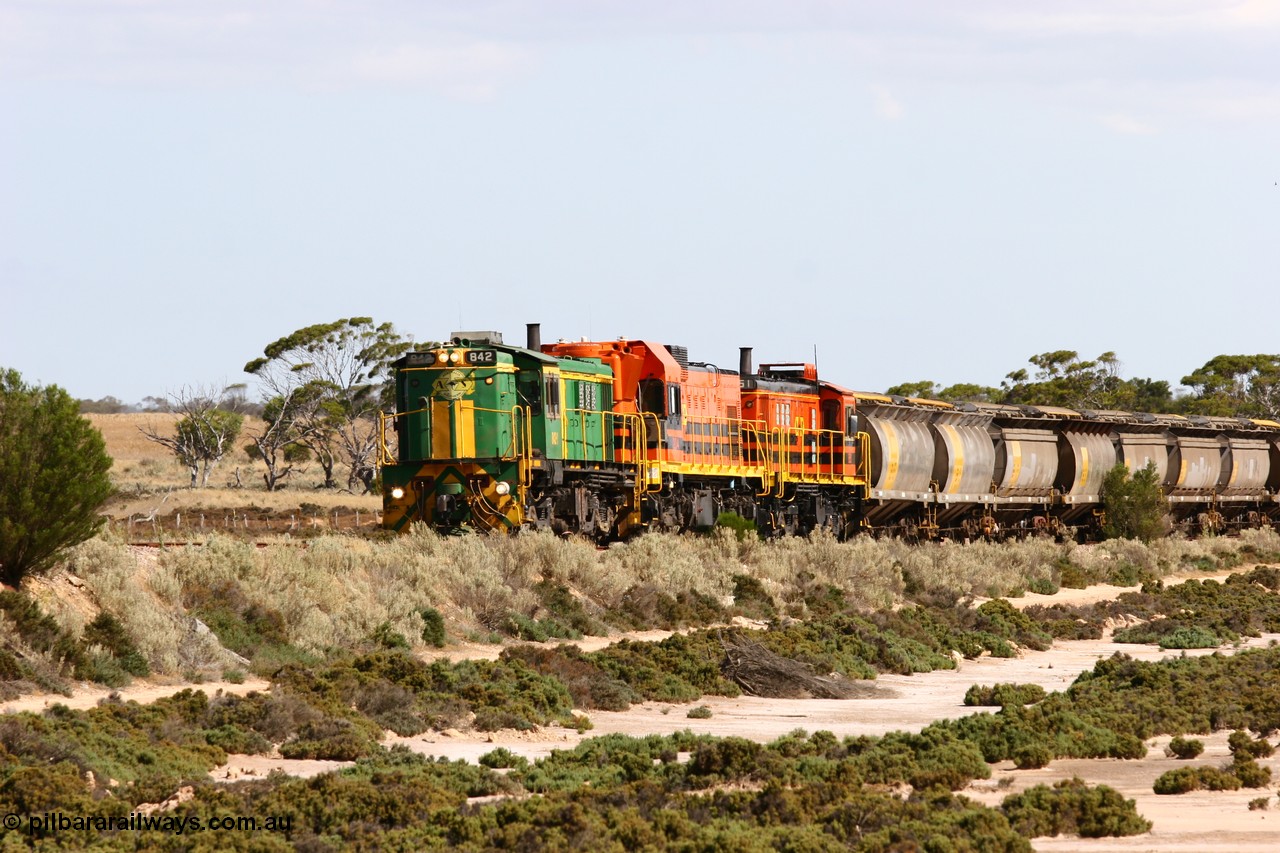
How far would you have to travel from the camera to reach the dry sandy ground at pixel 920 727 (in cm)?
1160

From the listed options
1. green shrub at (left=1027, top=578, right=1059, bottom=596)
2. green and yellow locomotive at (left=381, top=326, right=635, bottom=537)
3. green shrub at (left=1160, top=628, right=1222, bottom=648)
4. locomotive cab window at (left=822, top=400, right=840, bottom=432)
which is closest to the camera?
green shrub at (left=1160, top=628, right=1222, bottom=648)

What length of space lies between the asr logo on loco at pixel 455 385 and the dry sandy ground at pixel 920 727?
214 inches

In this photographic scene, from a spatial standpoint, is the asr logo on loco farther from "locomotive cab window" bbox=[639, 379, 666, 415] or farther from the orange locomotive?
"locomotive cab window" bbox=[639, 379, 666, 415]

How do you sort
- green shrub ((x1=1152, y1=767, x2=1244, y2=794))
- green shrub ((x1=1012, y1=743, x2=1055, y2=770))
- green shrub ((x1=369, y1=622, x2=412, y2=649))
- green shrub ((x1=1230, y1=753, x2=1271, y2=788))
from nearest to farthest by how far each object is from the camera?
green shrub ((x1=1152, y1=767, x2=1244, y2=794)), green shrub ((x1=1230, y1=753, x2=1271, y2=788)), green shrub ((x1=1012, y1=743, x2=1055, y2=770)), green shrub ((x1=369, y1=622, x2=412, y2=649))

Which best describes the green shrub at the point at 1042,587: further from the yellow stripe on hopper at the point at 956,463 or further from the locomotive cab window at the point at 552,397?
the locomotive cab window at the point at 552,397

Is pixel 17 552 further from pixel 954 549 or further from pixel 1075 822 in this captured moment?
pixel 954 549

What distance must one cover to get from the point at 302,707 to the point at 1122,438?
37.4 meters

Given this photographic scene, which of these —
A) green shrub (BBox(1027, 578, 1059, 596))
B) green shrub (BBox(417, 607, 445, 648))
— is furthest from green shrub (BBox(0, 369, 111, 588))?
green shrub (BBox(1027, 578, 1059, 596))

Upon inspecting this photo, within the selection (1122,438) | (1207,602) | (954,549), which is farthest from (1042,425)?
(1207,602)

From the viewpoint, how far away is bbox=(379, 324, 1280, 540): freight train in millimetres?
27844

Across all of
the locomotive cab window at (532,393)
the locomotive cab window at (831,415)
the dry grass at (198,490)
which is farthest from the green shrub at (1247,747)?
the locomotive cab window at (831,415)

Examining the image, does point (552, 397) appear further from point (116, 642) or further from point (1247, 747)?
point (1247, 747)

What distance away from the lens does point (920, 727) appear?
1772 centimetres

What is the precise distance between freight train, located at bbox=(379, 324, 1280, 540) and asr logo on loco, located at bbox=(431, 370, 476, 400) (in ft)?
0.08
